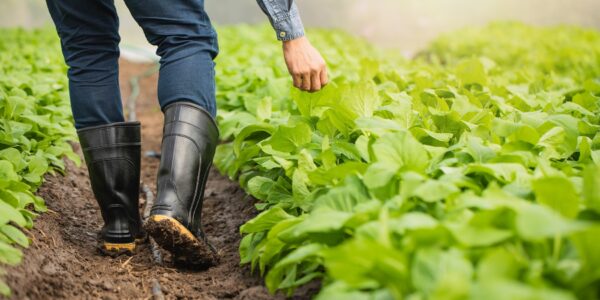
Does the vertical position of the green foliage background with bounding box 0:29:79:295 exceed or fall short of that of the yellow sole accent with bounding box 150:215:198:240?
it exceeds it

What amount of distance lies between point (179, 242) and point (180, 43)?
600 mm

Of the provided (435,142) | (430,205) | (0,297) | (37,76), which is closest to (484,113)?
(435,142)

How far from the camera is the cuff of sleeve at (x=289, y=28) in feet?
6.38

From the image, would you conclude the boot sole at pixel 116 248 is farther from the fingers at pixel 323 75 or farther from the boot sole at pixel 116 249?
the fingers at pixel 323 75

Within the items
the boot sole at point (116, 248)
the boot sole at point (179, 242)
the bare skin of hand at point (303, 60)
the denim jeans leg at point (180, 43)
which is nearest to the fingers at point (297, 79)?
the bare skin of hand at point (303, 60)

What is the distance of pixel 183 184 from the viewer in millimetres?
1984

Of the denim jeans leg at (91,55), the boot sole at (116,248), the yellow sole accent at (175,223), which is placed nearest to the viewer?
the yellow sole accent at (175,223)

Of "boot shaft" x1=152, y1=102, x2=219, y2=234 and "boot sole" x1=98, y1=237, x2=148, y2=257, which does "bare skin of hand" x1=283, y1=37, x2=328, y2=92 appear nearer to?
"boot shaft" x1=152, y1=102, x2=219, y2=234

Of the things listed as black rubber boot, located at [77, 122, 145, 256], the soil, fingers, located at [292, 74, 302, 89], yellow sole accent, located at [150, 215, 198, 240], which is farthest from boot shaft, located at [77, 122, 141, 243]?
fingers, located at [292, 74, 302, 89]

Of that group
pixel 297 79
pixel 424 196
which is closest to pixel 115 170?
pixel 297 79

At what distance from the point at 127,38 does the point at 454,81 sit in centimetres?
896

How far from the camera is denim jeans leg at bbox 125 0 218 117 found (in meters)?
1.94

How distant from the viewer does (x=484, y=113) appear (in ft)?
7.44

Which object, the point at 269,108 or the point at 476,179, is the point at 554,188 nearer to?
the point at 476,179
